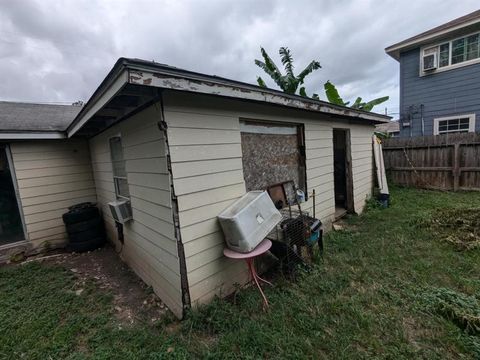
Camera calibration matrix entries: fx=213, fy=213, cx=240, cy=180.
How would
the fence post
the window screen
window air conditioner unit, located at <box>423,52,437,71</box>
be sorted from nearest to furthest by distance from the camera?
the fence post
the window screen
window air conditioner unit, located at <box>423,52,437,71</box>

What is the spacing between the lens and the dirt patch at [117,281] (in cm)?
254

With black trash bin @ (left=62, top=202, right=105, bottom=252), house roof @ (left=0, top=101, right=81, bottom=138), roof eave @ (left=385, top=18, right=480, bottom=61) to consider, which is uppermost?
roof eave @ (left=385, top=18, right=480, bottom=61)

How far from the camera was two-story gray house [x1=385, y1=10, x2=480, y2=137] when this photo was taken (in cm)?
759

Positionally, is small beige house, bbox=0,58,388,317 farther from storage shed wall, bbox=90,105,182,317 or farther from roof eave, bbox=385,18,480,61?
roof eave, bbox=385,18,480,61

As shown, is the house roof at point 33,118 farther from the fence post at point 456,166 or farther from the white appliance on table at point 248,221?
the fence post at point 456,166

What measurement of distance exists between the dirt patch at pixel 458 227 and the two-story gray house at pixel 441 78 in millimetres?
6037

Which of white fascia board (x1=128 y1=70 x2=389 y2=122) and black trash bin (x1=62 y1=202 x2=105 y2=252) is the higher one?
white fascia board (x1=128 y1=70 x2=389 y2=122)

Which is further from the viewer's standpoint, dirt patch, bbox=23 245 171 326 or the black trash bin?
the black trash bin

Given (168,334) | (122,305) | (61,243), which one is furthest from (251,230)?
(61,243)

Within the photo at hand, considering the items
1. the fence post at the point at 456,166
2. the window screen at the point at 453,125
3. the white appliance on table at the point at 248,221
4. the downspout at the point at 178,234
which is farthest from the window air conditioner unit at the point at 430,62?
the downspout at the point at 178,234

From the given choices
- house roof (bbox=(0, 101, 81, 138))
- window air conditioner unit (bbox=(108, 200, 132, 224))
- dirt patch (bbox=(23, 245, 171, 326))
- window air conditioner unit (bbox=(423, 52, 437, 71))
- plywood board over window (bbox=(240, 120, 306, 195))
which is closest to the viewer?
dirt patch (bbox=(23, 245, 171, 326))

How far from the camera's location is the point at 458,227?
12.7 feet

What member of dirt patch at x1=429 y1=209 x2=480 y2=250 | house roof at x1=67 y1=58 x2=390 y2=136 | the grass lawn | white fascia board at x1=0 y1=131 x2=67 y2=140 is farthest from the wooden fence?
white fascia board at x1=0 y1=131 x2=67 y2=140

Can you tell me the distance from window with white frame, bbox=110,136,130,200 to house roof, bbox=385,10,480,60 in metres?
10.9
